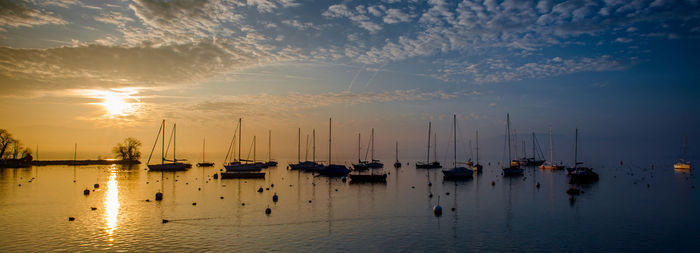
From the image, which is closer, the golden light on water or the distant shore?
the golden light on water

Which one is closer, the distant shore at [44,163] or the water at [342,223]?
the water at [342,223]

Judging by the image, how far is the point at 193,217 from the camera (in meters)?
37.4

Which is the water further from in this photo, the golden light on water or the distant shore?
the distant shore

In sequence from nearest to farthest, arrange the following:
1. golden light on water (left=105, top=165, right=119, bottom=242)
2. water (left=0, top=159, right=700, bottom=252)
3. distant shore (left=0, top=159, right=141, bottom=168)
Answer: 1. water (left=0, top=159, right=700, bottom=252)
2. golden light on water (left=105, top=165, right=119, bottom=242)
3. distant shore (left=0, top=159, right=141, bottom=168)

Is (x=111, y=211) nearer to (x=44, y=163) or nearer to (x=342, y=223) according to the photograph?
(x=342, y=223)

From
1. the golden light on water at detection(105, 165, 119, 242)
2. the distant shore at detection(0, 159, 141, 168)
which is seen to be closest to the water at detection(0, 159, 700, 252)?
the golden light on water at detection(105, 165, 119, 242)

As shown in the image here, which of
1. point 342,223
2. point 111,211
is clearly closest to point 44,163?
point 111,211

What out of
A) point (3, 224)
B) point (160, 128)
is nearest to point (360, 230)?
point (3, 224)

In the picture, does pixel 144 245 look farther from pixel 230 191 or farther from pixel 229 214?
pixel 230 191

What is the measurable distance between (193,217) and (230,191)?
2280cm

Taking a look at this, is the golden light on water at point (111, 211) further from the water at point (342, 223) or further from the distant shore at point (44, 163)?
the distant shore at point (44, 163)

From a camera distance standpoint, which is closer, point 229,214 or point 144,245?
point 144,245

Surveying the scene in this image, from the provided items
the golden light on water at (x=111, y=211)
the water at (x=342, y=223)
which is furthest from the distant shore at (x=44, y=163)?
the golden light on water at (x=111, y=211)

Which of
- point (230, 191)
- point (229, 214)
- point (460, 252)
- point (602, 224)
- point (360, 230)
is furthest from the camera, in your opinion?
point (230, 191)
